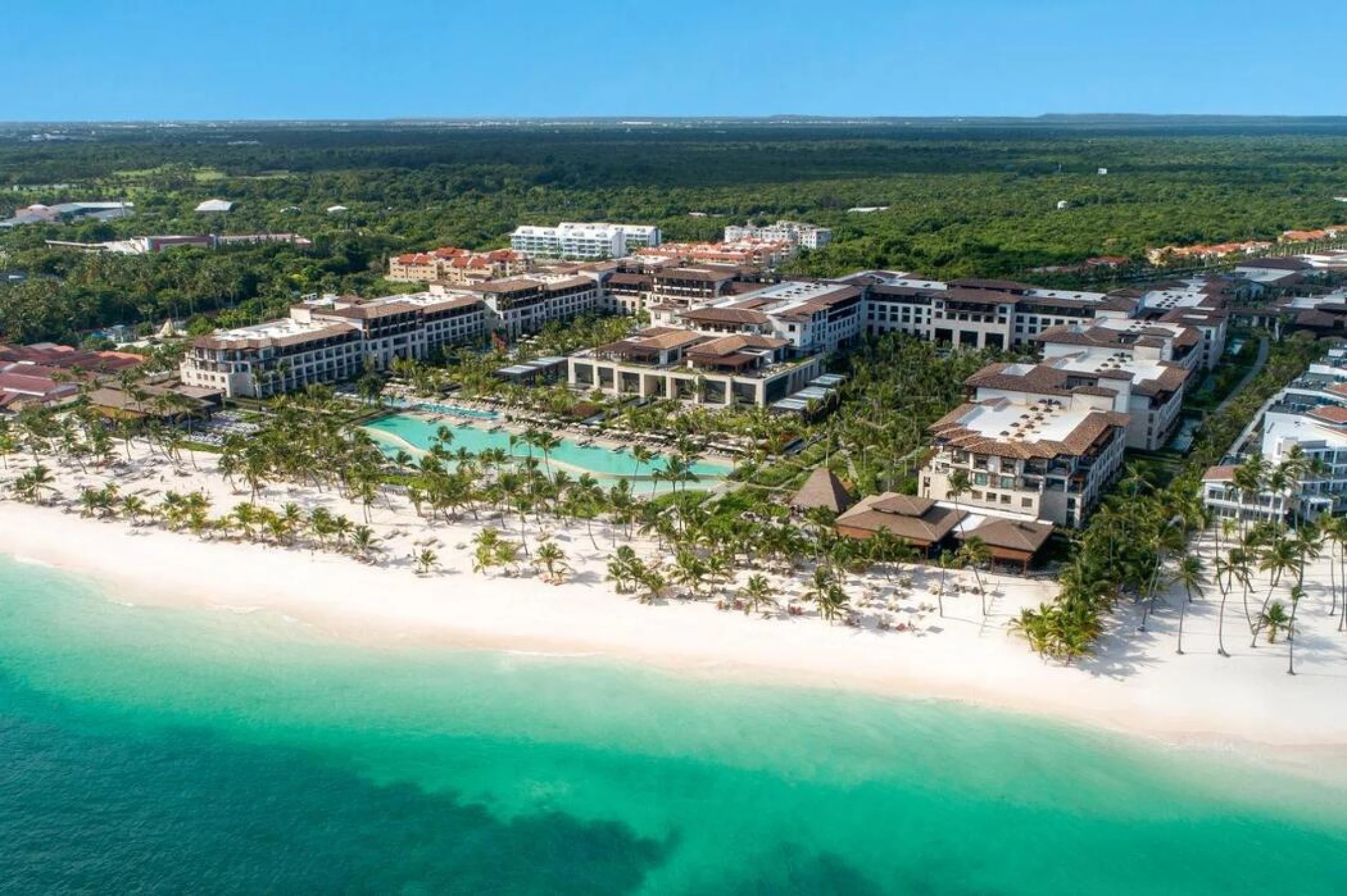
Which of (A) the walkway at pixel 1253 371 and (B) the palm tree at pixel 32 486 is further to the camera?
(A) the walkway at pixel 1253 371

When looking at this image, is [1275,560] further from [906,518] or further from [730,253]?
[730,253]

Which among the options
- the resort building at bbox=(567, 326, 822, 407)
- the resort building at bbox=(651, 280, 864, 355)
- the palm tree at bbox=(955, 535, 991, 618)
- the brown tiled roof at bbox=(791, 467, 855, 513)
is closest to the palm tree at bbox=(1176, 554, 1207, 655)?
the palm tree at bbox=(955, 535, 991, 618)

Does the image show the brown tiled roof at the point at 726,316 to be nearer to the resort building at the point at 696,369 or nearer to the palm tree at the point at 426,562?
the resort building at the point at 696,369

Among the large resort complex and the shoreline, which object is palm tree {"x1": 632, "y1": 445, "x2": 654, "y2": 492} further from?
the shoreline

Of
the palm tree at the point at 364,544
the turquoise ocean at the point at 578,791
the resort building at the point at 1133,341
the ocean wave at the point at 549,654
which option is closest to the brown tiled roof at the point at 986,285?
the resort building at the point at 1133,341

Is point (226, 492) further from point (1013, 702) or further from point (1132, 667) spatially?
point (1132, 667)

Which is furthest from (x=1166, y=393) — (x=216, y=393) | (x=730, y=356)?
(x=216, y=393)
